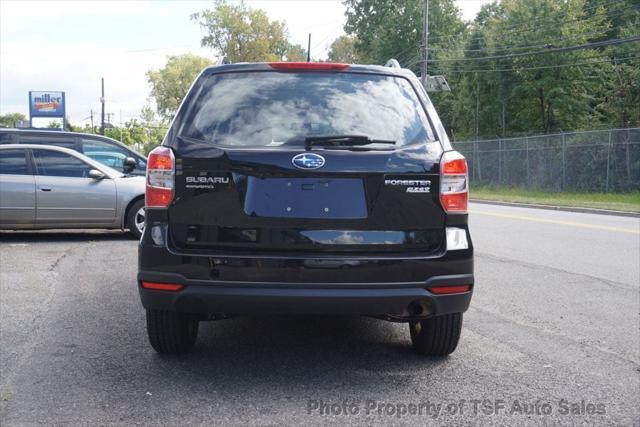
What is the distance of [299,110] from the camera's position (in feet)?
13.2

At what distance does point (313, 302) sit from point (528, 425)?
1.27m

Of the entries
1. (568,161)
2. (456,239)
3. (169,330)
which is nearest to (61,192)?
(169,330)

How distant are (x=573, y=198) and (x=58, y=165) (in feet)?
69.6

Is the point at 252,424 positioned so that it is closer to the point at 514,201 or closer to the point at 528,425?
the point at 528,425

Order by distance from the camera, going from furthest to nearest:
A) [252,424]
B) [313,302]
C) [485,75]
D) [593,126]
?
[485,75]
[593,126]
[313,302]
[252,424]

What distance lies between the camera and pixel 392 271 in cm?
Result: 378

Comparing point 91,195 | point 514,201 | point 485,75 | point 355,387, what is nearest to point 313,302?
point 355,387

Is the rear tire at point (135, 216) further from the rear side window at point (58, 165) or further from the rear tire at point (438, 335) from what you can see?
the rear tire at point (438, 335)

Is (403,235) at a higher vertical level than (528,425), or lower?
higher

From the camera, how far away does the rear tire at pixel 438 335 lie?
4.29 m

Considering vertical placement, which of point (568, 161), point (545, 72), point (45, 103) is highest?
point (45, 103)

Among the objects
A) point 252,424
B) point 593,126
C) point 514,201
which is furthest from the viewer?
point 593,126

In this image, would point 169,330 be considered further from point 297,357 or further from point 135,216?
point 135,216

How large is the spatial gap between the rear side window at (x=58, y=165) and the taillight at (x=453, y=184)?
8.00 meters
